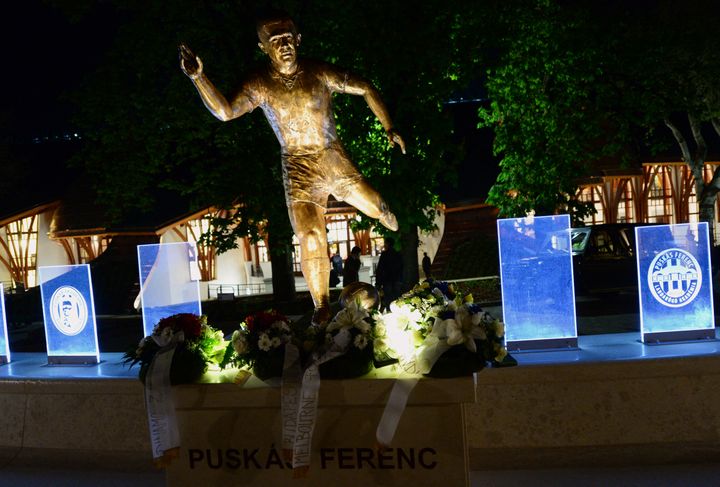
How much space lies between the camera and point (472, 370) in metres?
4.29

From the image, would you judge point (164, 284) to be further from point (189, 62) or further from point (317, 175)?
point (189, 62)

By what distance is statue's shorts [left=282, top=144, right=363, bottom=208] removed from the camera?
5594mm

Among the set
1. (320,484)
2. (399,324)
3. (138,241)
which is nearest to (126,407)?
(320,484)

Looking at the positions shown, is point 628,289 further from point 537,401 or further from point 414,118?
point 537,401

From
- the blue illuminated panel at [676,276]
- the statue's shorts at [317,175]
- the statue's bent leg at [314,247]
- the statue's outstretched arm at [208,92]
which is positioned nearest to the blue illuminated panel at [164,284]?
the statue's bent leg at [314,247]

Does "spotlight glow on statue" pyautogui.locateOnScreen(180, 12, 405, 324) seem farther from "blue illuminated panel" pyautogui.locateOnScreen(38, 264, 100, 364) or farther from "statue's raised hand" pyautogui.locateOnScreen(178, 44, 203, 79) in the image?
"blue illuminated panel" pyautogui.locateOnScreen(38, 264, 100, 364)

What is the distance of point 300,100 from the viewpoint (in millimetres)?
5492

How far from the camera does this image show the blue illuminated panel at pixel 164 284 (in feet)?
26.8

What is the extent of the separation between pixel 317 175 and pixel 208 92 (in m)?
0.97

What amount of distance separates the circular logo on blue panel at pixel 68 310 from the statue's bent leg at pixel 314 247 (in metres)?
2.94

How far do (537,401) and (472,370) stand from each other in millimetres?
1324

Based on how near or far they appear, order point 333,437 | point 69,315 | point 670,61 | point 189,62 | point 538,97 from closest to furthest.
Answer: point 333,437, point 189,62, point 69,315, point 538,97, point 670,61

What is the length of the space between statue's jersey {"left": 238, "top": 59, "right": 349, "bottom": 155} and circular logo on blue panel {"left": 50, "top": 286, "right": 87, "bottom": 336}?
313 cm

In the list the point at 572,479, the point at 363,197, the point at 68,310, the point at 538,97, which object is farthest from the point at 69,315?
the point at 538,97
